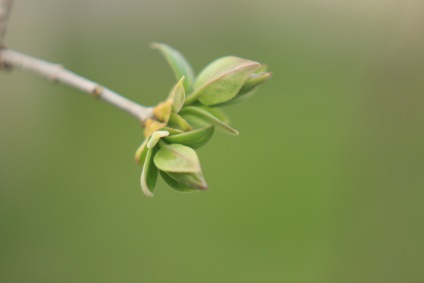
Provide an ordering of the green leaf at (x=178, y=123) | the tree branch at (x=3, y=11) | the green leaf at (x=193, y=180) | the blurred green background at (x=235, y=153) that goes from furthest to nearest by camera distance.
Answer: the blurred green background at (x=235, y=153) < the tree branch at (x=3, y=11) < the green leaf at (x=178, y=123) < the green leaf at (x=193, y=180)

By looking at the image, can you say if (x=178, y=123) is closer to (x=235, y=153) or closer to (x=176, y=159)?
(x=176, y=159)

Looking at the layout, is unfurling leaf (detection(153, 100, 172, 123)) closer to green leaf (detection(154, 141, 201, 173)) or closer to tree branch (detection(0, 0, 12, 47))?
green leaf (detection(154, 141, 201, 173))

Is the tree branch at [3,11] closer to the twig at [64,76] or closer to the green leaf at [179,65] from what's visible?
the twig at [64,76]

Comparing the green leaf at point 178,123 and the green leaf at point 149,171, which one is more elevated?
the green leaf at point 178,123

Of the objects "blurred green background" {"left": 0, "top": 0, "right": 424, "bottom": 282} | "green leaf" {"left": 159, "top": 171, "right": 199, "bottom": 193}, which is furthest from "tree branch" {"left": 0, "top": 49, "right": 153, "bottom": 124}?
"blurred green background" {"left": 0, "top": 0, "right": 424, "bottom": 282}


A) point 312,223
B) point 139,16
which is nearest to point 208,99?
point 312,223

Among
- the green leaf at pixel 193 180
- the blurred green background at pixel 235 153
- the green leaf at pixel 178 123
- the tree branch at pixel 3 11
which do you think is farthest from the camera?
the blurred green background at pixel 235 153

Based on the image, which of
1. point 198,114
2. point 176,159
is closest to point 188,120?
point 198,114

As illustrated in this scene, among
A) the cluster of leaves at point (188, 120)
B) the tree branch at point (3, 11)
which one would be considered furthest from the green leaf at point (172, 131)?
the tree branch at point (3, 11)
